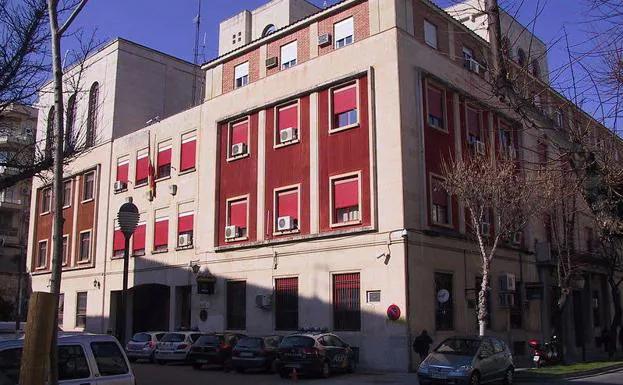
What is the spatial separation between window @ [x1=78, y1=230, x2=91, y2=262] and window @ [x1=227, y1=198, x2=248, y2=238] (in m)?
13.2

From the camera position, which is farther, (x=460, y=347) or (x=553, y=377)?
(x=553, y=377)

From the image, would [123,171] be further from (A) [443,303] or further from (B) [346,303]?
(A) [443,303]

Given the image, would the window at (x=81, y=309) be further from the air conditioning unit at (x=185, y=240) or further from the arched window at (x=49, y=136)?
the arched window at (x=49, y=136)

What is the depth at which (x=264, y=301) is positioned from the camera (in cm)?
2755

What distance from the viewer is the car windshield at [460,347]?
1878cm

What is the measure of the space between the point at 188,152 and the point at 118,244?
7728mm

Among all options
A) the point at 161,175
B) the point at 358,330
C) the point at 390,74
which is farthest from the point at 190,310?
the point at 390,74

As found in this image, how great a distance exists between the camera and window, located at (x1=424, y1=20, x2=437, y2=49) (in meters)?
27.7

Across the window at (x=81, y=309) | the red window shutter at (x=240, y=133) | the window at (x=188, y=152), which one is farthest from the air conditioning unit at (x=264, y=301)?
the window at (x=81, y=309)

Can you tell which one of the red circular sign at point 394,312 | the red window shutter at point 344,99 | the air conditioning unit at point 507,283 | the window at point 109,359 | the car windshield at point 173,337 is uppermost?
the red window shutter at point 344,99

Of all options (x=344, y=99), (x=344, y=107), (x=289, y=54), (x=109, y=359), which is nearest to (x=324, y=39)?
(x=289, y=54)

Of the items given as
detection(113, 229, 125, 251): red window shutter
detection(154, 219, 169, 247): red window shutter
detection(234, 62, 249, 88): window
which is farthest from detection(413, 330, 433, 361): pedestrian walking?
detection(113, 229, 125, 251): red window shutter

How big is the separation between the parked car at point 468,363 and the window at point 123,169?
24.3m

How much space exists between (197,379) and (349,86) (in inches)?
521
